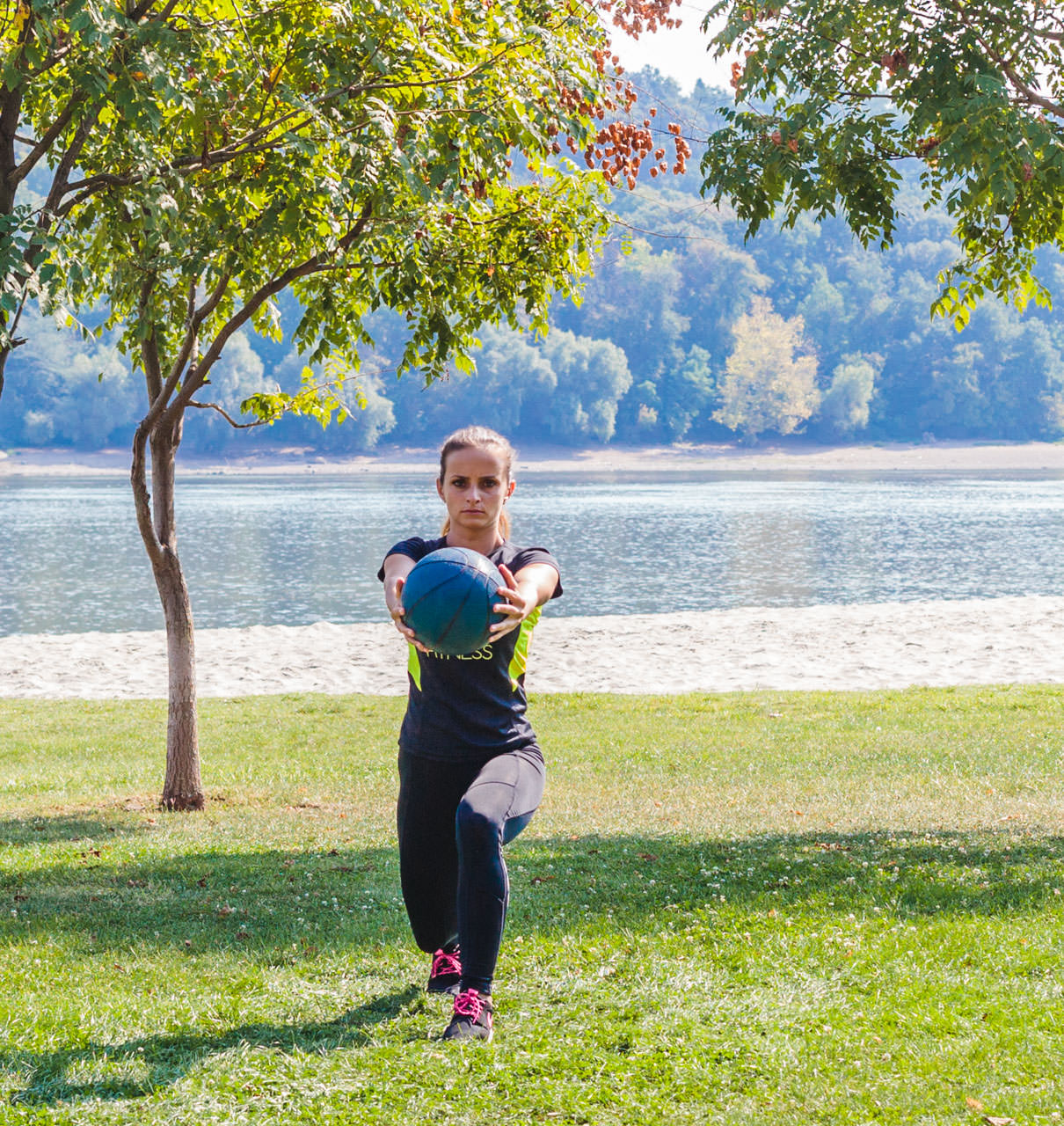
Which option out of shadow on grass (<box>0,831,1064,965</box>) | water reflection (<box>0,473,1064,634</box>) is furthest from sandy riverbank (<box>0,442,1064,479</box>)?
shadow on grass (<box>0,831,1064,965</box>)

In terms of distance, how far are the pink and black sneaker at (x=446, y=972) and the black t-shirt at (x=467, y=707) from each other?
100cm

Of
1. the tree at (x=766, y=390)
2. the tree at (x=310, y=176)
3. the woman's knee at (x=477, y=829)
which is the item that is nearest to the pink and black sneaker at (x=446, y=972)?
the woman's knee at (x=477, y=829)

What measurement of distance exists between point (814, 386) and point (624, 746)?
14448 cm

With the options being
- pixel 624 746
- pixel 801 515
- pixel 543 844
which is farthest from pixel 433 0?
pixel 801 515

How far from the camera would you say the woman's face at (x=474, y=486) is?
5.04m

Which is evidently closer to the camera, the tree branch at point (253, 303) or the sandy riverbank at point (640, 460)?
the tree branch at point (253, 303)

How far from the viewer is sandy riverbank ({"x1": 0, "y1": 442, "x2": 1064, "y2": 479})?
443 ft

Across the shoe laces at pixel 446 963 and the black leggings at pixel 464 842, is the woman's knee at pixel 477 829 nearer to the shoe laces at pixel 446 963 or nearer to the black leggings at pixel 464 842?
the black leggings at pixel 464 842

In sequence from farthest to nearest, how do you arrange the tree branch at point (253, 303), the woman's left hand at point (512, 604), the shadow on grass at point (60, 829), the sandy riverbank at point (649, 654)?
the sandy riverbank at point (649, 654), the tree branch at point (253, 303), the shadow on grass at point (60, 829), the woman's left hand at point (512, 604)

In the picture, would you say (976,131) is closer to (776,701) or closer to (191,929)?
(191,929)

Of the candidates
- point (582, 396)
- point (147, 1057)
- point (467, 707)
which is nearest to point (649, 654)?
point (467, 707)

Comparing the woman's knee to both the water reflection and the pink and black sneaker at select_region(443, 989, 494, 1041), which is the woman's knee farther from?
the water reflection

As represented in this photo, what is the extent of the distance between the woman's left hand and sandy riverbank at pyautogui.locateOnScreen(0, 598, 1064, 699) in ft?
49.6

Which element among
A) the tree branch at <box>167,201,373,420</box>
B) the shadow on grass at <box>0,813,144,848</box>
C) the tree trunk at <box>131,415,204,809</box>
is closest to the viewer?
the shadow on grass at <box>0,813,144,848</box>
